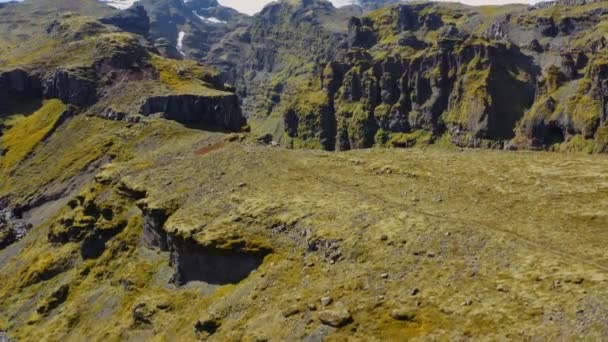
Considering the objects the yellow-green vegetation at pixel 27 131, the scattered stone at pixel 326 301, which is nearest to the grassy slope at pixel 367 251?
the scattered stone at pixel 326 301

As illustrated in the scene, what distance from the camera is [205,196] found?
250 ft

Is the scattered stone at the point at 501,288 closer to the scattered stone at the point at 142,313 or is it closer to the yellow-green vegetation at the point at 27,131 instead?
the scattered stone at the point at 142,313

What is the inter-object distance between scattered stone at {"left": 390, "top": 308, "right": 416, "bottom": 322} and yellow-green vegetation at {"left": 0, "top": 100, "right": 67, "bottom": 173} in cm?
14760

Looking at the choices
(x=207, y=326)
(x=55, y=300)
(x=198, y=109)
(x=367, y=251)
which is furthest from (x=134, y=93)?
(x=367, y=251)

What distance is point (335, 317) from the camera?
46.3m

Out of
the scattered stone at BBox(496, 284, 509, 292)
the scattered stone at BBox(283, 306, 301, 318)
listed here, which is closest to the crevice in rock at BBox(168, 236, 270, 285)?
the scattered stone at BBox(283, 306, 301, 318)

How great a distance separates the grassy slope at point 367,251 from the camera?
139 feet

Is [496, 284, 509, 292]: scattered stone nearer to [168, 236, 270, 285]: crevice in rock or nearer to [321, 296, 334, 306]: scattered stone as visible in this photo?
[321, 296, 334, 306]: scattered stone

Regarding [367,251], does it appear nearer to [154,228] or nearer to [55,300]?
[154,228]

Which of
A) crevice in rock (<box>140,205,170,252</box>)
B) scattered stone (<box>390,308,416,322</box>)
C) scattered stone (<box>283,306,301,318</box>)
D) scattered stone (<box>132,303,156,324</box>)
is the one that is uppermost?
scattered stone (<box>390,308,416,322</box>)

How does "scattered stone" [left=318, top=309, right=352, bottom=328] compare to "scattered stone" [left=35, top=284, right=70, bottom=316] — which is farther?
"scattered stone" [left=35, top=284, right=70, bottom=316]

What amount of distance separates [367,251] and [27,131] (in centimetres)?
15582

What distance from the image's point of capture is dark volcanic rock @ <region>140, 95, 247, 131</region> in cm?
16662

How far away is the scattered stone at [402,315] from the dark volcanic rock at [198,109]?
130m
